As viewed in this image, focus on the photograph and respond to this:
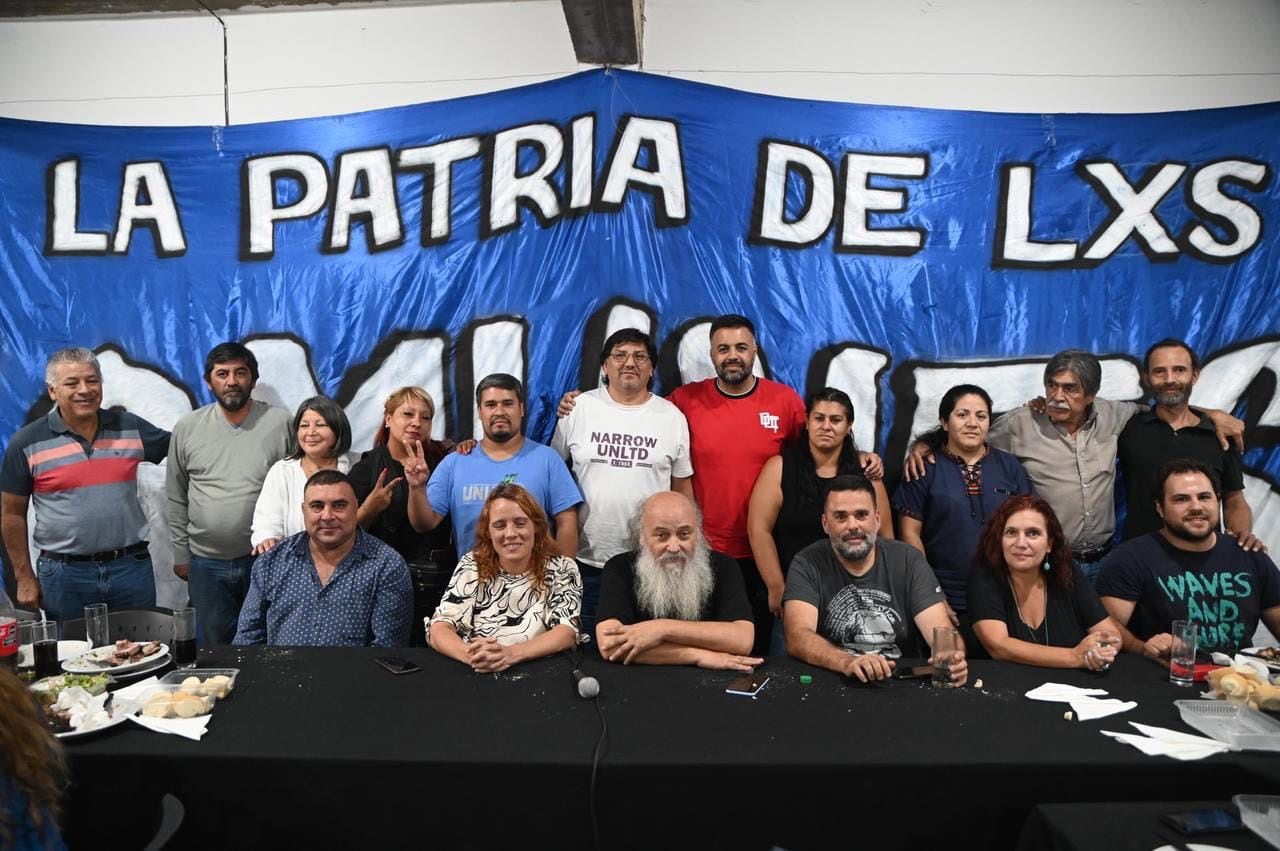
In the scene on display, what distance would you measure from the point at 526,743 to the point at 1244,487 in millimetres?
3420

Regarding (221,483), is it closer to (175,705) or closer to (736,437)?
(175,705)

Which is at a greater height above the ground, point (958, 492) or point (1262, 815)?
point (958, 492)

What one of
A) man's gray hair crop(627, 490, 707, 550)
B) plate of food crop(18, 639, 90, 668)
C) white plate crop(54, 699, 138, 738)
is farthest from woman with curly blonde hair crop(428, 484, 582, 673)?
plate of food crop(18, 639, 90, 668)

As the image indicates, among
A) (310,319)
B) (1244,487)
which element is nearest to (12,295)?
(310,319)

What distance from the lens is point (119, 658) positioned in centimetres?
241

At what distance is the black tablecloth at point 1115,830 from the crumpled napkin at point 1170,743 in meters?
0.19

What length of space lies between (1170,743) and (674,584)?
1336mm

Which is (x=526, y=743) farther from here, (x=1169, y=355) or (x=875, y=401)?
(x=1169, y=355)

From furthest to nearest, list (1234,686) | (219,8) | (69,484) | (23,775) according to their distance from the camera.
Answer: (219,8), (69,484), (1234,686), (23,775)

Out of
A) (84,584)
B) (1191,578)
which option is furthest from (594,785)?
(84,584)

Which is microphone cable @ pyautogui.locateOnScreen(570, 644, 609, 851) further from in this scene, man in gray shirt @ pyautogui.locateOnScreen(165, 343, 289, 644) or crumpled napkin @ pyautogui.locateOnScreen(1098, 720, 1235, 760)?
man in gray shirt @ pyautogui.locateOnScreen(165, 343, 289, 644)

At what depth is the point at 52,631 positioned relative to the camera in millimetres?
2432

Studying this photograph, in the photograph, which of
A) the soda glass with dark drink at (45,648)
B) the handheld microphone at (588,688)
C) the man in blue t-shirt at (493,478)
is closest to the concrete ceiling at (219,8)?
the man in blue t-shirt at (493,478)

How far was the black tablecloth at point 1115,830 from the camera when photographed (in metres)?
1.56
